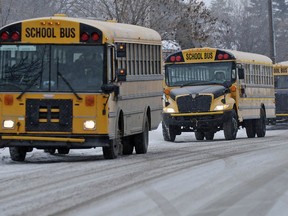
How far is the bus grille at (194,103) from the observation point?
3008 cm

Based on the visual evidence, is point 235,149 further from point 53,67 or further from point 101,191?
point 101,191

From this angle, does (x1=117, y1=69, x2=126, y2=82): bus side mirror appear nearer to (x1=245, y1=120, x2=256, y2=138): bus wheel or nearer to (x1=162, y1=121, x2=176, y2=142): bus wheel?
(x1=162, y1=121, x2=176, y2=142): bus wheel

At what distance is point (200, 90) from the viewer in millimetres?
30156

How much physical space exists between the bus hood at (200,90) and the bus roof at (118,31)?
Result: 20.0 feet

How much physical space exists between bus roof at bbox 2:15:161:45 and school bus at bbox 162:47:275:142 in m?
6.22

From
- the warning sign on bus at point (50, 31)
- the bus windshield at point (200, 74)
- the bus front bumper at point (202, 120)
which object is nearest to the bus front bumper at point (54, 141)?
the warning sign on bus at point (50, 31)

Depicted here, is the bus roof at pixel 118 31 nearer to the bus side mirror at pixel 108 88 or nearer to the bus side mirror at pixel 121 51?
the bus side mirror at pixel 121 51

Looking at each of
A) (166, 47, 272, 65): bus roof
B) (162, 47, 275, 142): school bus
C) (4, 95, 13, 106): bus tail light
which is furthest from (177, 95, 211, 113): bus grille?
(4, 95, 13, 106): bus tail light

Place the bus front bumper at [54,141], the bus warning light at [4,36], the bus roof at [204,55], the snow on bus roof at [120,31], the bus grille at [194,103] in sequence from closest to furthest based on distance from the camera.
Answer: the bus front bumper at [54,141], the bus warning light at [4,36], the snow on bus roof at [120,31], the bus grille at [194,103], the bus roof at [204,55]

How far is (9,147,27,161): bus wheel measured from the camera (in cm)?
1955

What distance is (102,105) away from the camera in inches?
746

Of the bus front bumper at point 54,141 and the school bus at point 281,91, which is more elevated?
the school bus at point 281,91

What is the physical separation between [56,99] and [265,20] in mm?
98749

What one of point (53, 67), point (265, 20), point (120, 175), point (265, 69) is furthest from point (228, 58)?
point (265, 20)
